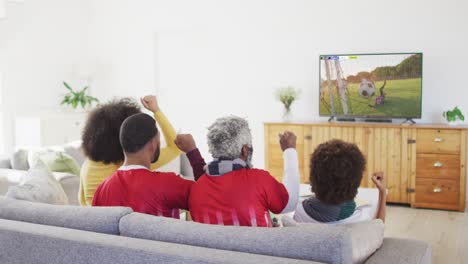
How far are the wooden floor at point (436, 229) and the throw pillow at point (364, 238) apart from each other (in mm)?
2177

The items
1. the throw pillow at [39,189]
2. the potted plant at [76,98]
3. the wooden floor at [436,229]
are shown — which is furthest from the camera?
the potted plant at [76,98]

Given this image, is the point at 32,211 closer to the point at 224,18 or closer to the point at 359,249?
the point at 359,249

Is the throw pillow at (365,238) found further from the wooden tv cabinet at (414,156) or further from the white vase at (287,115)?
the white vase at (287,115)

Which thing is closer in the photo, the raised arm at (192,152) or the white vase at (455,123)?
the raised arm at (192,152)

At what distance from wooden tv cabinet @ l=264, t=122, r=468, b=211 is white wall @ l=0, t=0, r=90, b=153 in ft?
11.5

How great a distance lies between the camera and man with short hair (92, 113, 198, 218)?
225 centimetres

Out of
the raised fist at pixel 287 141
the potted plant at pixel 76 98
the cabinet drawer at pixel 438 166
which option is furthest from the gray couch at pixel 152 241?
the potted plant at pixel 76 98

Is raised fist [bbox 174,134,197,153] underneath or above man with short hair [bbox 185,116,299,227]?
above

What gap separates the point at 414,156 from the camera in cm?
548

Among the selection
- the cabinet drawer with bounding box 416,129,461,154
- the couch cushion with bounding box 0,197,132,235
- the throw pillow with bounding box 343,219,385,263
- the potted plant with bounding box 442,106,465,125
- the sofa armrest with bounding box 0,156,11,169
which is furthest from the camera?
the potted plant with bounding box 442,106,465,125

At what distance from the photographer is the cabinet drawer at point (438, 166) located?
5312 mm

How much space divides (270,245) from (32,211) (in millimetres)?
1089

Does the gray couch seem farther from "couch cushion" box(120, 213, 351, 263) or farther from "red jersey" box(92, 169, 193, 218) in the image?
"red jersey" box(92, 169, 193, 218)

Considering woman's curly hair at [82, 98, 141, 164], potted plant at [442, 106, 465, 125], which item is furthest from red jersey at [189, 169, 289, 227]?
potted plant at [442, 106, 465, 125]
